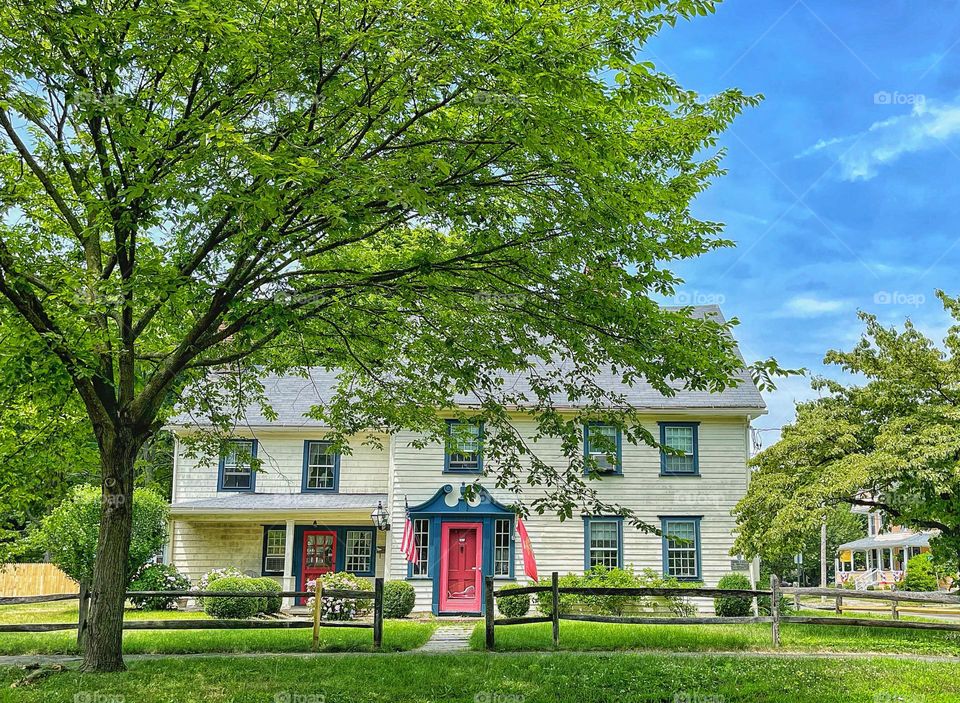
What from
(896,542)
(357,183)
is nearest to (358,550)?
(357,183)

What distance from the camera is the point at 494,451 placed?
11.9 meters

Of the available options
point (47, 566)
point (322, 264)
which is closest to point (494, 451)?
point (322, 264)

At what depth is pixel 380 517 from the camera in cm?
2261

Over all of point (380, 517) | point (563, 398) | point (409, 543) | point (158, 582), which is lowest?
point (158, 582)

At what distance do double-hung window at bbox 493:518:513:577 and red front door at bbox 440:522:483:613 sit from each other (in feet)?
1.45

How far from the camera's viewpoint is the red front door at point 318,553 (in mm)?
24859

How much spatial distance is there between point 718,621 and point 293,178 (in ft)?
36.4

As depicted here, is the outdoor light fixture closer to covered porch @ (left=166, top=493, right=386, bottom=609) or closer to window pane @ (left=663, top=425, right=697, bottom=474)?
covered porch @ (left=166, top=493, right=386, bottom=609)

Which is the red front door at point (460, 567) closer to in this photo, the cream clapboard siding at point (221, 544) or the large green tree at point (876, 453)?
the cream clapboard siding at point (221, 544)

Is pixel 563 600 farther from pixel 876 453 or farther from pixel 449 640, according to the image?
pixel 876 453

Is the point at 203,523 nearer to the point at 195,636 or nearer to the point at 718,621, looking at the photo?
the point at 195,636

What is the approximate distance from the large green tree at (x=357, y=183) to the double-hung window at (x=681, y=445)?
496 inches

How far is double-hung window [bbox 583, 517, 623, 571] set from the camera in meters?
23.0

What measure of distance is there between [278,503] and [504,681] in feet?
47.9
